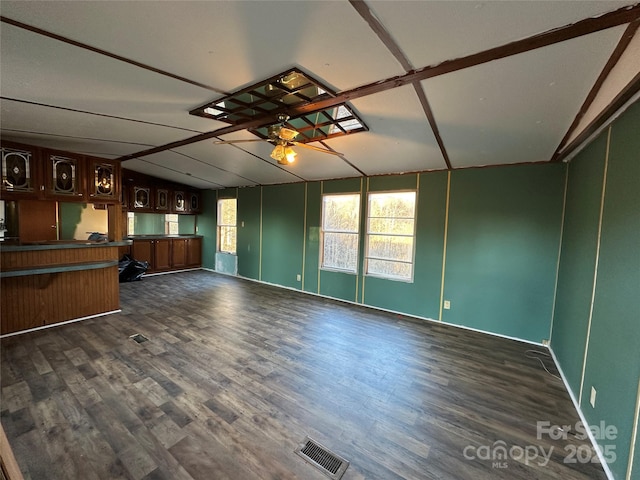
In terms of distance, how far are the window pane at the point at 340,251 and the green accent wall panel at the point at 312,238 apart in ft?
0.63

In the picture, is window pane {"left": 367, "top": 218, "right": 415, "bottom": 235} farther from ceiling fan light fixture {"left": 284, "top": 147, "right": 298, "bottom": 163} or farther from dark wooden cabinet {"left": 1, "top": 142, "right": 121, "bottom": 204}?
dark wooden cabinet {"left": 1, "top": 142, "right": 121, "bottom": 204}

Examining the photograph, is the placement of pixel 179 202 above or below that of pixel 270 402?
above

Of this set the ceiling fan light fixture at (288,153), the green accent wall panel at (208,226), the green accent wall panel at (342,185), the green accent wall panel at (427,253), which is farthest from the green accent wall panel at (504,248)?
the green accent wall panel at (208,226)

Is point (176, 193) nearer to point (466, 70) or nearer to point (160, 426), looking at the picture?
point (160, 426)

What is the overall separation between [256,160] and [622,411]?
4.87m

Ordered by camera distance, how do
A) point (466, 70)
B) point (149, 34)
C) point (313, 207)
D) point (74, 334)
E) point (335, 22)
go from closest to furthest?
point (335, 22)
point (149, 34)
point (466, 70)
point (74, 334)
point (313, 207)

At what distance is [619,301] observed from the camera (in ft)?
5.68

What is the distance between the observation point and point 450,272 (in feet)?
13.3

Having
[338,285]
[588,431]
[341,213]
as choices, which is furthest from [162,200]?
[588,431]

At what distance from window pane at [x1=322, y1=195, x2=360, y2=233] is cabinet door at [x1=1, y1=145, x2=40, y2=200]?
14.6 ft

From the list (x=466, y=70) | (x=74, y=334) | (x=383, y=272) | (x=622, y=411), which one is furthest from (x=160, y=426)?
(x=383, y=272)

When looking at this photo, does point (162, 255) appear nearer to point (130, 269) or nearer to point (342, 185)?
point (130, 269)

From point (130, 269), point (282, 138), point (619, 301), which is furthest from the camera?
point (130, 269)

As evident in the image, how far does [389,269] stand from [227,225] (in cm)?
488
